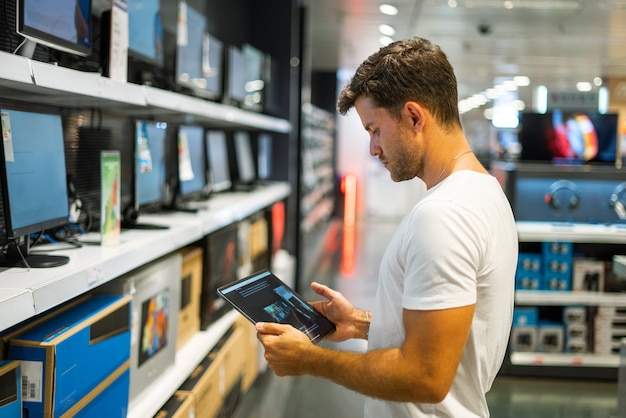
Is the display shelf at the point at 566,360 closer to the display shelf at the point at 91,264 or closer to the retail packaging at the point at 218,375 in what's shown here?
the retail packaging at the point at 218,375

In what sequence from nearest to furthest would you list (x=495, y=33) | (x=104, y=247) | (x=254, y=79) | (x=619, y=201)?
1. (x=104, y=247)
2. (x=619, y=201)
3. (x=254, y=79)
4. (x=495, y=33)

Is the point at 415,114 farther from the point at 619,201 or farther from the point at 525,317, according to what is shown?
the point at 619,201

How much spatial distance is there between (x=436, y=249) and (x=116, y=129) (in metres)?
2.27

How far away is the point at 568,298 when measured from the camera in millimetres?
4809

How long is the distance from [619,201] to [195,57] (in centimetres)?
315

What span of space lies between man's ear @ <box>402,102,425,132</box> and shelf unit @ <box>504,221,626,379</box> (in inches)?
138

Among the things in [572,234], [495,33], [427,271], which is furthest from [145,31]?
[495,33]

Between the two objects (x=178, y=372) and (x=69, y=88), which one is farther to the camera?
(x=178, y=372)

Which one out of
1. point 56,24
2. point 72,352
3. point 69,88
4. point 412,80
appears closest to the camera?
point 412,80

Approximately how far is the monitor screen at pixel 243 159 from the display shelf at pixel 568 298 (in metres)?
2.20

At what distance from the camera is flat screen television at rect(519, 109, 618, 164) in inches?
213

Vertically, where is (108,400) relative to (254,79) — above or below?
below

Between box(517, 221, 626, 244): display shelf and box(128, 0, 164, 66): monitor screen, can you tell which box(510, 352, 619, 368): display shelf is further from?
box(128, 0, 164, 66): monitor screen

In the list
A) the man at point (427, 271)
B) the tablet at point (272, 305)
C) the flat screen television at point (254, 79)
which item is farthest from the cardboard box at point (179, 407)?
the flat screen television at point (254, 79)
